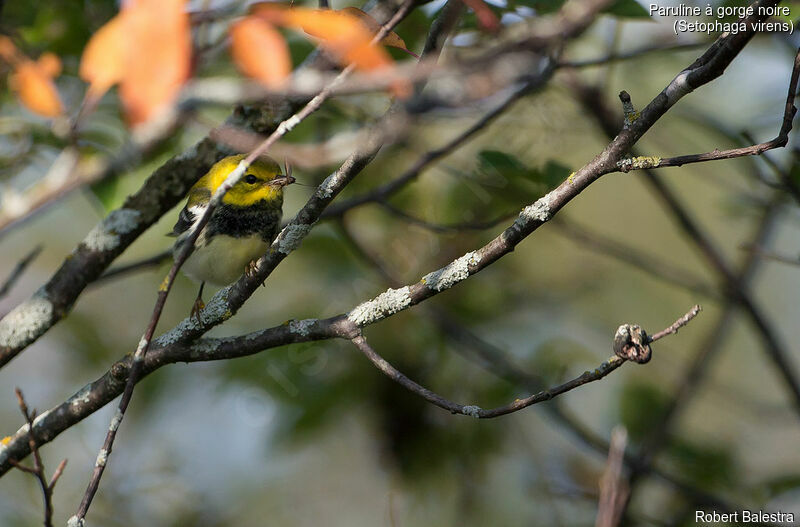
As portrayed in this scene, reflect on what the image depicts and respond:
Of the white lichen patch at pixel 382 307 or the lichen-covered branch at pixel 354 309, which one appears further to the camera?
the white lichen patch at pixel 382 307

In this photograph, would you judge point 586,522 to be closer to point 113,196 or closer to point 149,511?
point 149,511

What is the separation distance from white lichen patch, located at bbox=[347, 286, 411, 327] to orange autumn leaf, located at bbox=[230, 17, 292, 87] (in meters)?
0.55

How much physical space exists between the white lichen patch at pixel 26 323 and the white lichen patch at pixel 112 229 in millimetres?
205

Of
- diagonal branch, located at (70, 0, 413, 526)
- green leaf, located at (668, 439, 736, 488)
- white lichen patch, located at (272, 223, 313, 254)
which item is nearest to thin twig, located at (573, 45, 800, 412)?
green leaf, located at (668, 439, 736, 488)

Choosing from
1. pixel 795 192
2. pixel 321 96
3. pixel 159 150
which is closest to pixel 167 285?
pixel 321 96

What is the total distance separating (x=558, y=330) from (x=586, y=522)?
1.44 meters

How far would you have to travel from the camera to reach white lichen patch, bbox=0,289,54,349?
1980 mm

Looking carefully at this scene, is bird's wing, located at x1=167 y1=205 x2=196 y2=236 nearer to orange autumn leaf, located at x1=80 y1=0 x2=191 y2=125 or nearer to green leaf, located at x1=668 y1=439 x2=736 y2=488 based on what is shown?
orange autumn leaf, located at x1=80 y1=0 x2=191 y2=125

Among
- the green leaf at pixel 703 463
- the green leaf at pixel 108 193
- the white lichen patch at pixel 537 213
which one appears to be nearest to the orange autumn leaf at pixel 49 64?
the green leaf at pixel 108 193

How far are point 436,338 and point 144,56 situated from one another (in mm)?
2655

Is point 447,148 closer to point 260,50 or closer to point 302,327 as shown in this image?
point 302,327

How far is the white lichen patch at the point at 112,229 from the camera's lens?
2062 mm

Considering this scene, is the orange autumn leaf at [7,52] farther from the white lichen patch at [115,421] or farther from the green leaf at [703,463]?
the green leaf at [703,463]

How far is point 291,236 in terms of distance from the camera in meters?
1.65
